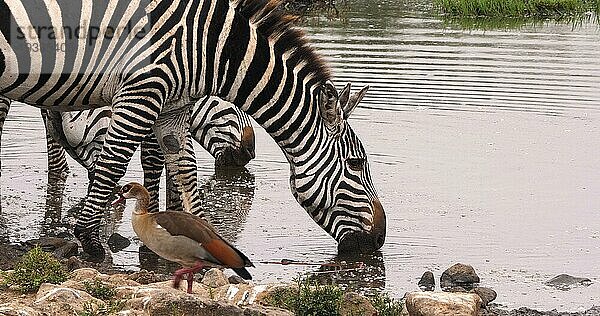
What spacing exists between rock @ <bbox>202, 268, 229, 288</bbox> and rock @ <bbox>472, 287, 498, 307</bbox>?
193 cm

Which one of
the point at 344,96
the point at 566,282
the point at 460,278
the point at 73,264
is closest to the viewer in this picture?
the point at 73,264

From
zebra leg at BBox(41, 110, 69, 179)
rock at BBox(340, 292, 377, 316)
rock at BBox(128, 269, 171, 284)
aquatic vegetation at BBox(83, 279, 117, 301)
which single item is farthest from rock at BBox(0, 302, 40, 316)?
zebra leg at BBox(41, 110, 69, 179)

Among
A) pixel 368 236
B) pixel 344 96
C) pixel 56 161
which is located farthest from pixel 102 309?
pixel 56 161

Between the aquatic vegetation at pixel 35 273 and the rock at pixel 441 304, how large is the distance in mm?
2350

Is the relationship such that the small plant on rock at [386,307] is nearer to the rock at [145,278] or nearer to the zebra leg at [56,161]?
the rock at [145,278]

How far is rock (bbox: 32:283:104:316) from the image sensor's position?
6.72 meters

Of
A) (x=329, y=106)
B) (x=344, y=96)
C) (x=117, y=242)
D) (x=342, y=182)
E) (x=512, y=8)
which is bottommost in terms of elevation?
(x=117, y=242)

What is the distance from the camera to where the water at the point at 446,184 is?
10.2 m

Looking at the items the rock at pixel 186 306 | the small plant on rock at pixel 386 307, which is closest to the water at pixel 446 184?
the small plant on rock at pixel 386 307

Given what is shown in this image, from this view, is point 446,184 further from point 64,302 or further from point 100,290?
point 64,302

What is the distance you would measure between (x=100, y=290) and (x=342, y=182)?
345 centimetres

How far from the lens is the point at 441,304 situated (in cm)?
765

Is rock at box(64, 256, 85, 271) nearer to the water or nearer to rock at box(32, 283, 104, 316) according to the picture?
the water

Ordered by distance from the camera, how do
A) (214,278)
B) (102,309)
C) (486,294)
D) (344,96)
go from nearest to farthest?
(102,309), (214,278), (486,294), (344,96)
